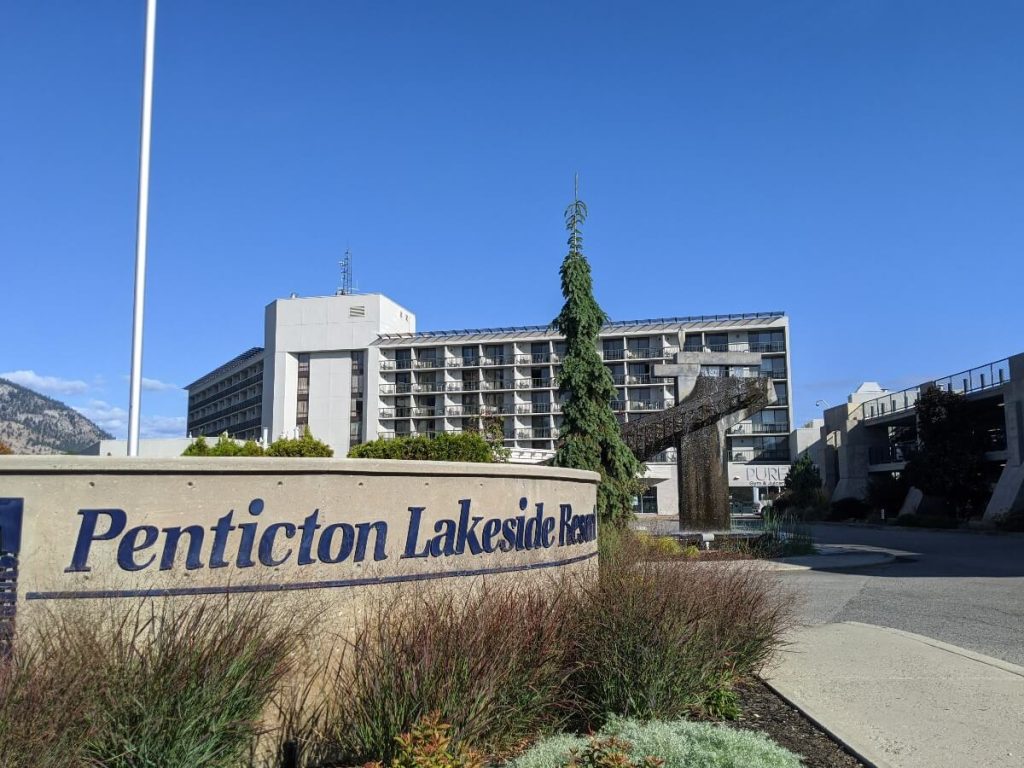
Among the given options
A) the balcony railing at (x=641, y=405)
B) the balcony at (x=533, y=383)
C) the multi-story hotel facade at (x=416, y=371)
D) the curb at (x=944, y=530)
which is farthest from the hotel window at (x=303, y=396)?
the curb at (x=944, y=530)

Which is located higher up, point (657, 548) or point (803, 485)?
point (803, 485)

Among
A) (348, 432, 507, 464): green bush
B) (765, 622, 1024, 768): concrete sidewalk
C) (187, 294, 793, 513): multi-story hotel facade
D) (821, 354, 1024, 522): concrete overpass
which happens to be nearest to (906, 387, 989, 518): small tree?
(821, 354, 1024, 522): concrete overpass

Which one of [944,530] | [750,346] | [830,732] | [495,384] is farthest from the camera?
[495,384]

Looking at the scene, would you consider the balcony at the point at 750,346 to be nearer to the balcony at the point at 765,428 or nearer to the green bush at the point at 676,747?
the balcony at the point at 765,428

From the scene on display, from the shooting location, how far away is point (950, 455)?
4425 cm

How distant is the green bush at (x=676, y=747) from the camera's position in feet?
15.2

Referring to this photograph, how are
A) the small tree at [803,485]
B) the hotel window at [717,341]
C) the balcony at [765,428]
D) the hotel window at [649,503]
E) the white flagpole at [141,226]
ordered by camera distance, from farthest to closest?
1. the hotel window at [717,341]
2. the balcony at [765,428]
3. the hotel window at [649,503]
4. the small tree at [803,485]
5. the white flagpole at [141,226]

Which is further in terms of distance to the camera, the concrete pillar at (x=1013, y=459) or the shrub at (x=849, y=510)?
the shrub at (x=849, y=510)

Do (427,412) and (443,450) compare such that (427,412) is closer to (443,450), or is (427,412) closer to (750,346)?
(750,346)

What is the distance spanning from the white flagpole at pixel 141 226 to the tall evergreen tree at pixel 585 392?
13.2 metres

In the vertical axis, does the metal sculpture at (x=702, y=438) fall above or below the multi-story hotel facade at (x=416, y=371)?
below

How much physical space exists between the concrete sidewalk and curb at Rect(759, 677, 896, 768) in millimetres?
17

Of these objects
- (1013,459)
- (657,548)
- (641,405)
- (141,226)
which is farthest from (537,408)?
(141,226)

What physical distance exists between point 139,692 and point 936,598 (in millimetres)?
13487
